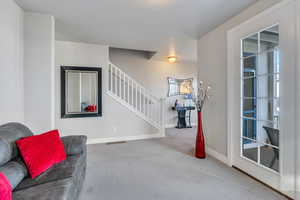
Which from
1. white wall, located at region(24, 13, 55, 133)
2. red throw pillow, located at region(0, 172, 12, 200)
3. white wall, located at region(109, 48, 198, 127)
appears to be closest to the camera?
red throw pillow, located at region(0, 172, 12, 200)

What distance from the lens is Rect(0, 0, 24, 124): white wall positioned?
1.95m

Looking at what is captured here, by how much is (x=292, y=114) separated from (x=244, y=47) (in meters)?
1.17

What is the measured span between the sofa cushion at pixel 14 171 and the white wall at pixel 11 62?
890 millimetres

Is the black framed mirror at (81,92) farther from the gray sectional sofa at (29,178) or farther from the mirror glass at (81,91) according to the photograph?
the gray sectional sofa at (29,178)

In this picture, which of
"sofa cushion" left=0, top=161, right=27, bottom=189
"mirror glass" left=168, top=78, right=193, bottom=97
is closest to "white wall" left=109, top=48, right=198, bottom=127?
"mirror glass" left=168, top=78, right=193, bottom=97

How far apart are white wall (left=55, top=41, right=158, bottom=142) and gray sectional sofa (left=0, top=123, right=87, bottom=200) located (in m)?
2.00

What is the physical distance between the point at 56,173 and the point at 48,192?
1.02 feet

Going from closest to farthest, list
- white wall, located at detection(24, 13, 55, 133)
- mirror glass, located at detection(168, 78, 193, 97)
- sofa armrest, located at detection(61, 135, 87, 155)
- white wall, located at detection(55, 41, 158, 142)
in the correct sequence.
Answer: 1. sofa armrest, located at detection(61, 135, 87, 155)
2. white wall, located at detection(24, 13, 55, 133)
3. white wall, located at detection(55, 41, 158, 142)
4. mirror glass, located at detection(168, 78, 193, 97)

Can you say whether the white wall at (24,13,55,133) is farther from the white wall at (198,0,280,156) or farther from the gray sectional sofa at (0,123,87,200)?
the white wall at (198,0,280,156)

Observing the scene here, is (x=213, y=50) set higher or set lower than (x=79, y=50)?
lower

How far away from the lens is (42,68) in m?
2.48

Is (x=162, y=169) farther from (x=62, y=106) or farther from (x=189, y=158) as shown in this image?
(x=62, y=106)

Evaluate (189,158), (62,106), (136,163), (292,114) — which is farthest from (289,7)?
(62,106)

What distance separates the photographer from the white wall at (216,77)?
2.69 metres
